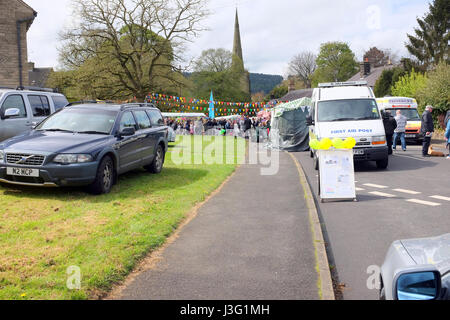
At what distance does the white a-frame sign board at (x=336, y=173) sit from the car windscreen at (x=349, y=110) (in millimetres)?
5395

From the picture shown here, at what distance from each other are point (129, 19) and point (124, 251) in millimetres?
34670

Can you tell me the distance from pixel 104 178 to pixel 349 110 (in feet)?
28.4

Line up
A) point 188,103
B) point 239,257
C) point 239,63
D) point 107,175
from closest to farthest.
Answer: point 239,257 < point 107,175 < point 188,103 < point 239,63

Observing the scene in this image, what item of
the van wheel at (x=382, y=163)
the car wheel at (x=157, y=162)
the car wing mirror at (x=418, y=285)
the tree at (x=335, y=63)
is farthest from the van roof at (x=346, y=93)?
the tree at (x=335, y=63)

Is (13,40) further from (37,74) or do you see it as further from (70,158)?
(37,74)

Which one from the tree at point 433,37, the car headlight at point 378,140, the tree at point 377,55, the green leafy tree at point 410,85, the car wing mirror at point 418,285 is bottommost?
the car wing mirror at point 418,285

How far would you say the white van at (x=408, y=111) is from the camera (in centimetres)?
2444

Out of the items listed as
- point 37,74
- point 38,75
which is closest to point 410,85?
point 38,75

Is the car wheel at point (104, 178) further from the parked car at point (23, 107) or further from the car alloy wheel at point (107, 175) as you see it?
the parked car at point (23, 107)

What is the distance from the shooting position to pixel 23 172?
7855 millimetres

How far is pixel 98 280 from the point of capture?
14.1 feet

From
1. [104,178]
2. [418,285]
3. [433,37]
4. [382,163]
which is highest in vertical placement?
[433,37]
